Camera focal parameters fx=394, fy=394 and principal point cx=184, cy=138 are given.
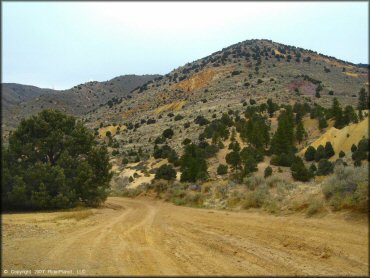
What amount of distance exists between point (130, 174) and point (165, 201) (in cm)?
1567

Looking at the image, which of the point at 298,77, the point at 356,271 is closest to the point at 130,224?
the point at 356,271

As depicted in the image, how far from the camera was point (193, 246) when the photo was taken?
11359mm

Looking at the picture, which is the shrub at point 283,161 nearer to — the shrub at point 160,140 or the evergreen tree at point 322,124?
the evergreen tree at point 322,124

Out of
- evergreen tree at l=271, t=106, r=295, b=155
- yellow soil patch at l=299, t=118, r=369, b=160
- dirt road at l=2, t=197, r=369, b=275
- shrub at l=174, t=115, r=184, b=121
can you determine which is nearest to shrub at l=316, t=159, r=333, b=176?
yellow soil patch at l=299, t=118, r=369, b=160

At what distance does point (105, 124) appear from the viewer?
85.0 m

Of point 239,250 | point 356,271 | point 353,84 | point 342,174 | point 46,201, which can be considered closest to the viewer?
point 356,271

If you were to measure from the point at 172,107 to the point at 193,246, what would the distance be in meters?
72.0

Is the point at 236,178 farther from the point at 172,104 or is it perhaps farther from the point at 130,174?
the point at 172,104

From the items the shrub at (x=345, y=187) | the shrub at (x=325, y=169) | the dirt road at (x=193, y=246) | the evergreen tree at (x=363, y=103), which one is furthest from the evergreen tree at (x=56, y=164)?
the shrub at (x=325, y=169)

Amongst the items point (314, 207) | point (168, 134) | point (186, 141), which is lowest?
point (314, 207)

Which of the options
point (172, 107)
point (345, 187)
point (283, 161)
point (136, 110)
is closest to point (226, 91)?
point (172, 107)

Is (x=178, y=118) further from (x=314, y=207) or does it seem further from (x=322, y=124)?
(x=314, y=207)

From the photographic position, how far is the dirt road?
804 centimetres

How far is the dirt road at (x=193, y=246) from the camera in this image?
8.04 m
